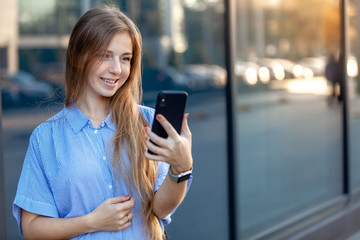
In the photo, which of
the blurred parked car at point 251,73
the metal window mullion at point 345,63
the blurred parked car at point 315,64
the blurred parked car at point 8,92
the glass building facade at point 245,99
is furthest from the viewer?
the metal window mullion at point 345,63

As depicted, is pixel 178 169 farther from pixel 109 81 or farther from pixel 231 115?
pixel 231 115

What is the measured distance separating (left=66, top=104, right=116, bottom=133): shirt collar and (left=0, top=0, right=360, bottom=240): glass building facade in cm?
99

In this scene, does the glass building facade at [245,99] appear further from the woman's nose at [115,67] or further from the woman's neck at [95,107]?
the woman's nose at [115,67]

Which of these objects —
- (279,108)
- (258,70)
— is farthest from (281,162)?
(258,70)

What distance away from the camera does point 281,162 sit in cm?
541

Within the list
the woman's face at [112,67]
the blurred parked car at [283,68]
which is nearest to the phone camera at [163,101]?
the woman's face at [112,67]

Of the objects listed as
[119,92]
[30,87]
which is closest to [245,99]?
[30,87]

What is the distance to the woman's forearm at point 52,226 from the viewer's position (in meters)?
1.84

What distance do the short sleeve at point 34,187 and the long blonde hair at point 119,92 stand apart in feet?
0.73

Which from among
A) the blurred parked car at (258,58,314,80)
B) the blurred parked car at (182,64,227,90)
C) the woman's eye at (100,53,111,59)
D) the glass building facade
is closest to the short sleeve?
the woman's eye at (100,53,111,59)

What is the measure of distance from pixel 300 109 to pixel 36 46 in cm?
323

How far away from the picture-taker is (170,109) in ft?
5.73

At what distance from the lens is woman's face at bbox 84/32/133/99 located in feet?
6.15

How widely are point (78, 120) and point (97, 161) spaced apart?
0.50 feet
